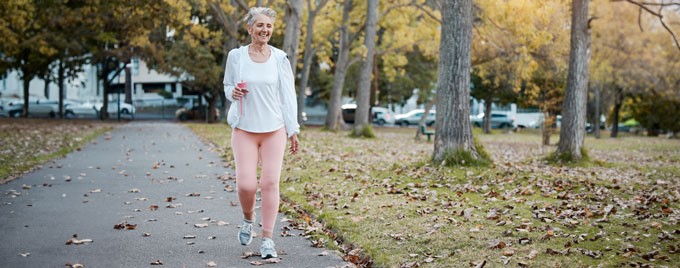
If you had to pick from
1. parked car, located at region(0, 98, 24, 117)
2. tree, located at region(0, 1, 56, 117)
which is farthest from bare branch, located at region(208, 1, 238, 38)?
parked car, located at region(0, 98, 24, 117)

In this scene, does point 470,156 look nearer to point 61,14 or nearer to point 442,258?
point 442,258

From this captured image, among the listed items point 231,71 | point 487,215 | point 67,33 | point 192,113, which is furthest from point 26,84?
point 231,71

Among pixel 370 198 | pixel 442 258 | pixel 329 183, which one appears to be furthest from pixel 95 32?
pixel 442 258

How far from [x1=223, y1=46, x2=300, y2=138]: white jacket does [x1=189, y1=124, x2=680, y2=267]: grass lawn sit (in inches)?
50.4

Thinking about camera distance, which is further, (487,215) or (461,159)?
(461,159)

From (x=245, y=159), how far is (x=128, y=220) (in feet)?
9.04

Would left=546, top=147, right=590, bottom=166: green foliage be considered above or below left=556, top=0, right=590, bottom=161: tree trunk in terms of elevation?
below

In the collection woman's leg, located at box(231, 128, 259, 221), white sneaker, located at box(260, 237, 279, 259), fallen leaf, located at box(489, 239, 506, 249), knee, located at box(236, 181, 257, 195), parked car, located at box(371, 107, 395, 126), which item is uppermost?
woman's leg, located at box(231, 128, 259, 221)

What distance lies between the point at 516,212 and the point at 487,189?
2.57 metres

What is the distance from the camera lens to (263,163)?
7152mm

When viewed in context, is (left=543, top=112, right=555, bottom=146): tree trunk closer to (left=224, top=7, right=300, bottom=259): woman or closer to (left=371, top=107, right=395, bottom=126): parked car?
(left=224, top=7, right=300, bottom=259): woman

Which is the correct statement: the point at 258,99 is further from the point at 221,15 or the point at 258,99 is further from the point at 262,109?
the point at 221,15

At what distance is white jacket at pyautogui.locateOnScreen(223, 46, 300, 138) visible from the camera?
7.00m

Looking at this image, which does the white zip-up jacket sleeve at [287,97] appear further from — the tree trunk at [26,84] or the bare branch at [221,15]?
the tree trunk at [26,84]
